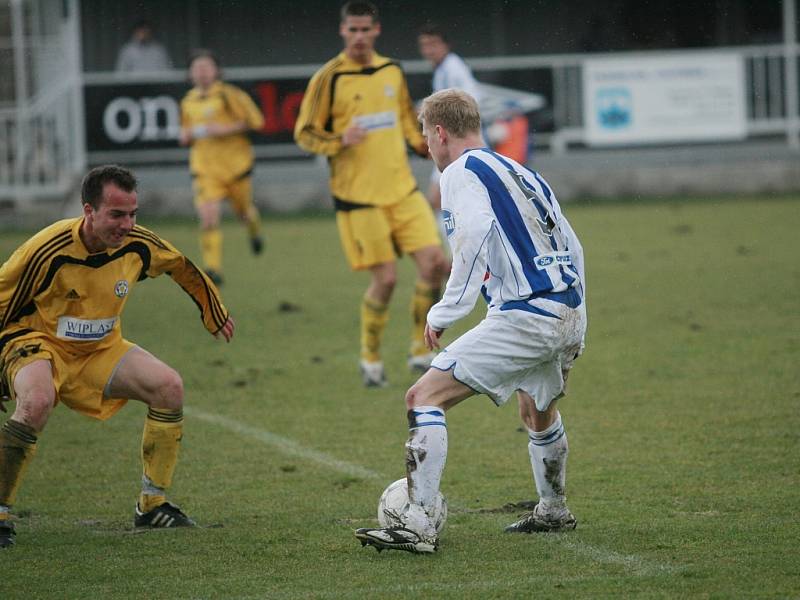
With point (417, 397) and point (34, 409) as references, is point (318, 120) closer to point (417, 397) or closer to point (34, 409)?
point (34, 409)

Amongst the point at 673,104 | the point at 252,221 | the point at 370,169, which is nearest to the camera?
the point at 370,169

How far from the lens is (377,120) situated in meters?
9.57

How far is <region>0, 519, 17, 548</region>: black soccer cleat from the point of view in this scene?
565 cm

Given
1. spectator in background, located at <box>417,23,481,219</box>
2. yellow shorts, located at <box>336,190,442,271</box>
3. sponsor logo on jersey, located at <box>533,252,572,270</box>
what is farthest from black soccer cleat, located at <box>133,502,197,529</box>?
spectator in background, located at <box>417,23,481,219</box>

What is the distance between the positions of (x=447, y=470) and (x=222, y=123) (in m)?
9.54

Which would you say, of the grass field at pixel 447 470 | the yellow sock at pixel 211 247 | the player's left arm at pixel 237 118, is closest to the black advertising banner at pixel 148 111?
the player's left arm at pixel 237 118

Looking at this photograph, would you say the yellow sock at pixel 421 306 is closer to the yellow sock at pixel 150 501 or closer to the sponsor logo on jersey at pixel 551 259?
the yellow sock at pixel 150 501

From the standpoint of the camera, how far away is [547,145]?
21969 mm

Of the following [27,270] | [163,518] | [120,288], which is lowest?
[163,518]

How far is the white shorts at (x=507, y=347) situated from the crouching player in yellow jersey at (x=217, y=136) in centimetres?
1031

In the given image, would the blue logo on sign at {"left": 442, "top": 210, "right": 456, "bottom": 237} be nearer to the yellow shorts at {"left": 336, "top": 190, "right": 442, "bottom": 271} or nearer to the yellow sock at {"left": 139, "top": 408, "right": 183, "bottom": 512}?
the yellow sock at {"left": 139, "top": 408, "right": 183, "bottom": 512}

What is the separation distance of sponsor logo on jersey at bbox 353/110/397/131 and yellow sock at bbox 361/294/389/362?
1276 mm

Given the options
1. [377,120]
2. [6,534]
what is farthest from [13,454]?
[377,120]

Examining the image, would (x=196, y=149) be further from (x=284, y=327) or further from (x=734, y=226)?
(x=734, y=226)
